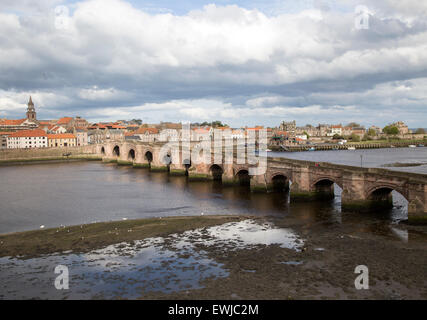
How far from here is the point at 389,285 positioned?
55.3 feet

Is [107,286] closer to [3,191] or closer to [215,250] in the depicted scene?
[215,250]

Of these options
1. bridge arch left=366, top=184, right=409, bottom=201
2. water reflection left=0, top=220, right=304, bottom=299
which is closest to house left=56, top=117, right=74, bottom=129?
water reflection left=0, top=220, right=304, bottom=299

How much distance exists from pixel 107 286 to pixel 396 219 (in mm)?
23345

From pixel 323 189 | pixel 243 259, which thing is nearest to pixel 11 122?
pixel 323 189

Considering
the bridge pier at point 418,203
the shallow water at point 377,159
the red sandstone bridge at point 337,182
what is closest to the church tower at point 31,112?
the shallow water at point 377,159

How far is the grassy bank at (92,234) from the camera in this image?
2377 cm

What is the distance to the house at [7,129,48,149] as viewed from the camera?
121m

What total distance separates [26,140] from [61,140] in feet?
39.6

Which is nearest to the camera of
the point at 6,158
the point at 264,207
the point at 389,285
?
the point at 389,285

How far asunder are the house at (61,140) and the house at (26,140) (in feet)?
6.63

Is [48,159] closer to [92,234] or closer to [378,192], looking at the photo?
[92,234]

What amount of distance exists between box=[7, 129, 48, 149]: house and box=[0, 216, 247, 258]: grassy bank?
10783 cm
